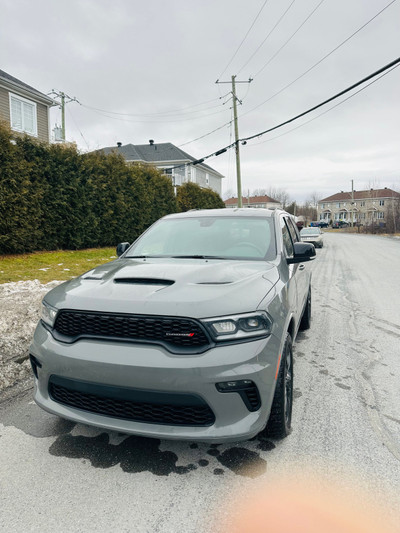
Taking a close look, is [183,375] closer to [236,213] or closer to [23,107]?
[236,213]

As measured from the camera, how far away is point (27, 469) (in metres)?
2.28

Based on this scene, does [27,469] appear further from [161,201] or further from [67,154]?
[161,201]

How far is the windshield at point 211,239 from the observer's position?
3352 millimetres

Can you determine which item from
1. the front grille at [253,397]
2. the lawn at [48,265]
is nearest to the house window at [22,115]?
the lawn at [48,265]

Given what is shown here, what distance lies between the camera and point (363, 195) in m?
98.3

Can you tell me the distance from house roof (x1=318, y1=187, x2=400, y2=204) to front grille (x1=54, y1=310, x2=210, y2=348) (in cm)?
8623

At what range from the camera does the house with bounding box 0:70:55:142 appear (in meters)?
19.1

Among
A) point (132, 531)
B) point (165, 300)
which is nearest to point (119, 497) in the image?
point (132, 531)

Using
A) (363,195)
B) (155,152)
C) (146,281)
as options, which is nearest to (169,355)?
(146,281)

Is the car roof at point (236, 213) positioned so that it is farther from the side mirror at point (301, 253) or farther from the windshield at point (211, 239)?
the side mirror at point (301, 253)

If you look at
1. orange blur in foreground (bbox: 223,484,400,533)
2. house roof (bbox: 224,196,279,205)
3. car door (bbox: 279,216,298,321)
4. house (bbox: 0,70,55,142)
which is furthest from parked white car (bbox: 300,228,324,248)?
house roof (bbox: 224,196,279,205)

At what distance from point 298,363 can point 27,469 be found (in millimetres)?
2829

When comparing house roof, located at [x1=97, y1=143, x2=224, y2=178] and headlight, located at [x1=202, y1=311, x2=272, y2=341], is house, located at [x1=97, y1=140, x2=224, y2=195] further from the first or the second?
headlight, located at [x1=202, y1=311, x2=272, y2=341]

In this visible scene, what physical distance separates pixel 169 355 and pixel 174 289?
453 millimetres
